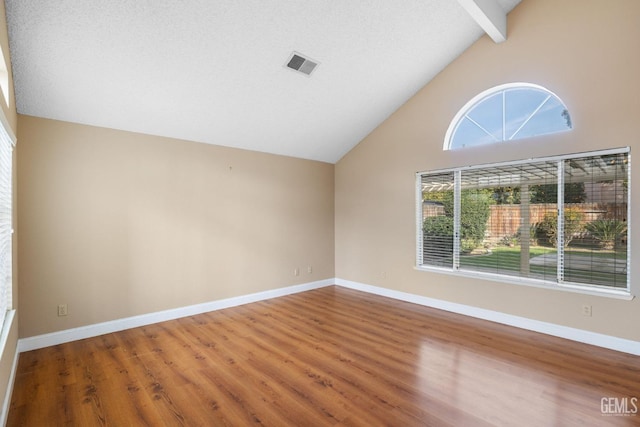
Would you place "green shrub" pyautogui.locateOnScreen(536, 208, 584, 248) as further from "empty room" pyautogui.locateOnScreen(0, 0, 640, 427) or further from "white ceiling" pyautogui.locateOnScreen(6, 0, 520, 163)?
"white ceiling" pyautogui.locateOnScreen(6, 0, 520, 163)

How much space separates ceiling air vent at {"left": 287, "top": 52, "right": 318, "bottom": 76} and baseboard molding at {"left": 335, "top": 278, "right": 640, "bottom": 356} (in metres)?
3.52

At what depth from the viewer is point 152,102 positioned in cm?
329

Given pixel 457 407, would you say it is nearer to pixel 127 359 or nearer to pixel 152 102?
pixel 127 359

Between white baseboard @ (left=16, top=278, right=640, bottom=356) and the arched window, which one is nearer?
white baseboard @ (left=16, top=278, right=640, bottom=356)

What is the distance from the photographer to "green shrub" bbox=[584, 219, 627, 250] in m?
3.00

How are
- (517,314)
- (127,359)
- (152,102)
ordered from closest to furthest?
(127,359) < (152,102) < (517,314)

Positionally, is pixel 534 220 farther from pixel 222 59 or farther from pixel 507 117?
pixel 222 59

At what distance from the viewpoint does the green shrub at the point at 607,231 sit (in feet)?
9.86

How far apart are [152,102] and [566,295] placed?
16.4 feet

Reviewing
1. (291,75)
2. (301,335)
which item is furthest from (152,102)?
(301,335)

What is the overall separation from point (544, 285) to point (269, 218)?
12.5 ft

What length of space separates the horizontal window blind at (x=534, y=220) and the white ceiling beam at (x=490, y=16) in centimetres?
156

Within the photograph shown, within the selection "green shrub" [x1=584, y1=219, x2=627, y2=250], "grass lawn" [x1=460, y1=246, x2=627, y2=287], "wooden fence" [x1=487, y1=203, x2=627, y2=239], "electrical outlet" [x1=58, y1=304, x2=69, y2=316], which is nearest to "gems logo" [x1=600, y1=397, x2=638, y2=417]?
"grass lawn" [x1=460, y1=246, x2=627, y2=287]

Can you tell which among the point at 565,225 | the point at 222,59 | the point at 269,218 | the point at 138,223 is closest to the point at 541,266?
the point at 565,225
